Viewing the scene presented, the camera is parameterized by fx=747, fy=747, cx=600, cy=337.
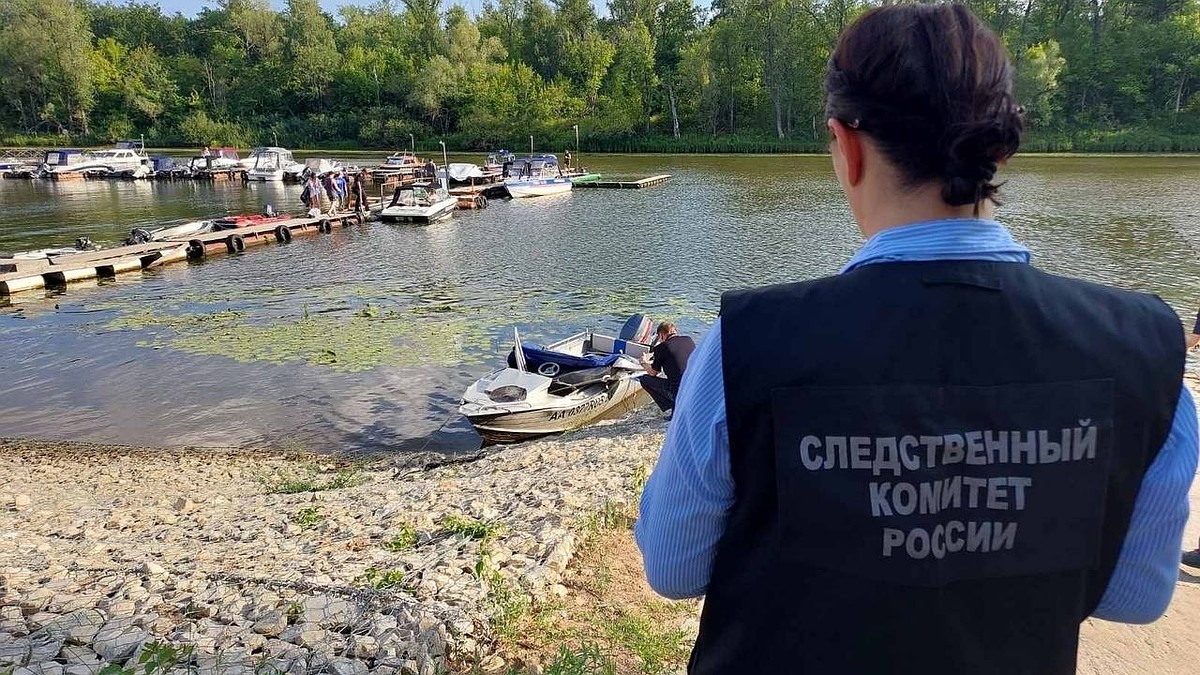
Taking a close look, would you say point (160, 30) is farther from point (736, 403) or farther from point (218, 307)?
point (736, 403)

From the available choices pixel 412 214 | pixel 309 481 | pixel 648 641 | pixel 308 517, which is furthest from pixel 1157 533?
pixel 412 214

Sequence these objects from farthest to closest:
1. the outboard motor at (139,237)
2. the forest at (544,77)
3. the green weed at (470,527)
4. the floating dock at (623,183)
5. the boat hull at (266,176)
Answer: the forest at (544,77) → the boat hull at (266,176) → the floating dock at (623,183) → the outboard motor at (139,237) → the green weed at (470,527)

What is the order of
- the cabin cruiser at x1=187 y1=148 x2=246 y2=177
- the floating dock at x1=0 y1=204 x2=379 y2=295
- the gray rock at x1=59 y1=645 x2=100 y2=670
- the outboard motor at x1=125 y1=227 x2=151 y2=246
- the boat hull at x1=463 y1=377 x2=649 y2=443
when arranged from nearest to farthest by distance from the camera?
the gray rock at x1=59 y1=645 x2=100 y2=670 < the boat hull at x1=463 y1=377 x2=649 y2=443 < the floating dock at x1=0 y1=204 x2=379 y2=295 < the outboard motor at x1=125 y1=227 x2=151 y2=246 < the cabin cruiser at x1=187 y1=148 x2=246 y2=177

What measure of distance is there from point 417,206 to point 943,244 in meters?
32.2

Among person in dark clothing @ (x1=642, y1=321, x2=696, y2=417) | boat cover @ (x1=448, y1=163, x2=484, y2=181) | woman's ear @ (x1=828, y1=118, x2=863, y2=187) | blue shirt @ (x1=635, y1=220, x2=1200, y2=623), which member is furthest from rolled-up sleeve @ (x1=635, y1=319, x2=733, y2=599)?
boat cover @ (x1=448, y1=163, x2=484, y2=181)

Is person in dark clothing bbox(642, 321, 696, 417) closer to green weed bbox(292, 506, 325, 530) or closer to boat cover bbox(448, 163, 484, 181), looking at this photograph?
green weed bbox(292, 506, 325, 530)

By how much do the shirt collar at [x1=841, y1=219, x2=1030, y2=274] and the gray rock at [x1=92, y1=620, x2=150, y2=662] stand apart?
3.98m

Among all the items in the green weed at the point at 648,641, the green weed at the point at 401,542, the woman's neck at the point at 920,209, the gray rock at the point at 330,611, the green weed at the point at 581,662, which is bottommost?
the green weed at the point at 401,542

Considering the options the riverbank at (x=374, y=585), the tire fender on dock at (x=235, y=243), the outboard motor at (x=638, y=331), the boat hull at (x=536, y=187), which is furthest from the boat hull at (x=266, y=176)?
the riverbank at (x=374, y=585)

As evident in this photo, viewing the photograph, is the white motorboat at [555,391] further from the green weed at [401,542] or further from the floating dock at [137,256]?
the floating dock at [137,256]

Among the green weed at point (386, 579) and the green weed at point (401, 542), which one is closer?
the green weed at point (386, 579)

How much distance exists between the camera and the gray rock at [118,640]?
143 inches

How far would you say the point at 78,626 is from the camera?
3.93 metres

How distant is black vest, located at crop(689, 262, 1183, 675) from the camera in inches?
45.1
